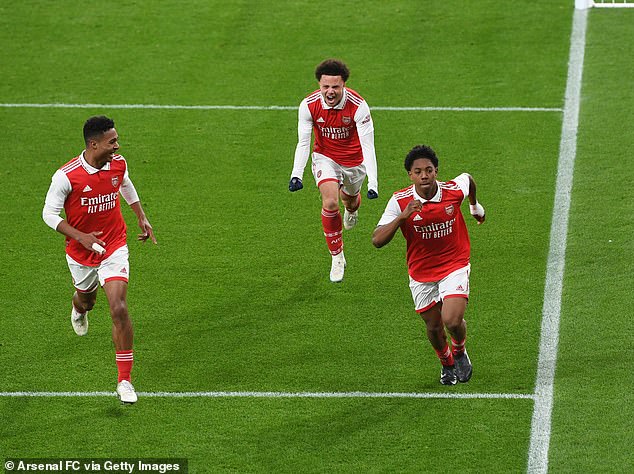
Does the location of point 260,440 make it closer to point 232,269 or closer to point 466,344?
point 466,344

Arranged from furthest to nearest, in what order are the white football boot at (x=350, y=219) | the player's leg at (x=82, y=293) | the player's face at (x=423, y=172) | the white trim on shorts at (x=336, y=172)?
the white football boot at (x=350, y=219) → the white trim on shorts at (x=336, y=172) → the player's leg at (x=82, y=293) → the player's face at (x=423, y=172)

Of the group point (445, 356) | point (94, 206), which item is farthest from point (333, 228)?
point (94, 206)

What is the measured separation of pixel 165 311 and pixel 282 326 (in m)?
1.20

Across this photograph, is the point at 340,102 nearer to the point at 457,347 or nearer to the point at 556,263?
the point at 556,263

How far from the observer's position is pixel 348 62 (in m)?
18.5

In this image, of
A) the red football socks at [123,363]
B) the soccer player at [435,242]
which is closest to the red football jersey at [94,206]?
the red football socks at [123,363]

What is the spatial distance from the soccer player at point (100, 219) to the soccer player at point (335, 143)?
1.98 meters

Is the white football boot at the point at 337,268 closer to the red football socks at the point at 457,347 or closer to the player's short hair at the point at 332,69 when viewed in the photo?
the player's short hair at the point at 332,69

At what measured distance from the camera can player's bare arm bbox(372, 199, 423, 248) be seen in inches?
381

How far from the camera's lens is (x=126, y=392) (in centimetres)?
1034

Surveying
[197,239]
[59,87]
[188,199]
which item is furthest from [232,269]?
[59,87]

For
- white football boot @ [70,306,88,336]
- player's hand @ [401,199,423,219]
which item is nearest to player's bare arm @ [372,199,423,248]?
player's hand @ [401,199,423,219]

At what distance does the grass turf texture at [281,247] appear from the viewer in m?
10.2

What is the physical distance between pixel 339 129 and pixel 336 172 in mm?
482
